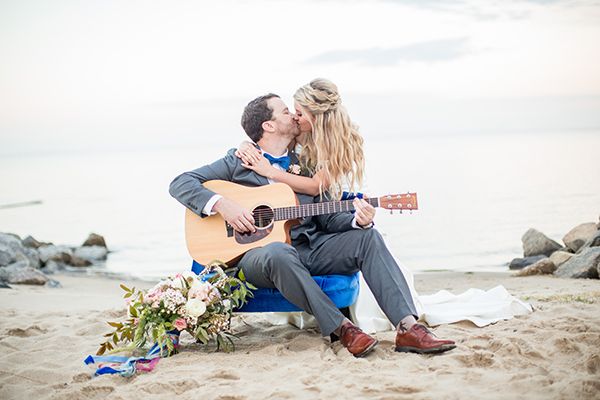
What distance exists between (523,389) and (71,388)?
234 cm

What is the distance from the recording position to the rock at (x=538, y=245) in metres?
10.0

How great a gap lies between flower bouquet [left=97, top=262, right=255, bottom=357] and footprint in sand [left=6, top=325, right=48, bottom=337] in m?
1.05

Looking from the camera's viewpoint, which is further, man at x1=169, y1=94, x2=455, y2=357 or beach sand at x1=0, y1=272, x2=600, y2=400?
man at x1=169, y1=94, x2=455, y2=357

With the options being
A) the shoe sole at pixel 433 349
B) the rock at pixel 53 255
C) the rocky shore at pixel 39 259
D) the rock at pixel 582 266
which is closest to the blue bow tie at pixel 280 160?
the shoe sole at pixel 433 349

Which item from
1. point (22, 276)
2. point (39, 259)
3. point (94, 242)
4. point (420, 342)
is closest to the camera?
point (420, 342)

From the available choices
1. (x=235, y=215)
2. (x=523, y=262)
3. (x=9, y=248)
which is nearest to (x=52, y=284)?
(x=9, y=248)

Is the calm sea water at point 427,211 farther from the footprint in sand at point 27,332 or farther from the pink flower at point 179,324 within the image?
the footprint in sand at point 27,332

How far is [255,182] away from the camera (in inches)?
199

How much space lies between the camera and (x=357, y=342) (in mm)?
4191

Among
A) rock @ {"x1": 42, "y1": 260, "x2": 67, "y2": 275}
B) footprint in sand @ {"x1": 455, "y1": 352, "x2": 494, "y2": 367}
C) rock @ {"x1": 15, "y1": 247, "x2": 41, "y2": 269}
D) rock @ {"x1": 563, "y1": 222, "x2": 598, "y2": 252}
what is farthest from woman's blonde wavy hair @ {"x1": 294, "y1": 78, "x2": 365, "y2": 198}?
rock @ {"x1": 42, "y1": 260, "x2": 67, "y2": 275}

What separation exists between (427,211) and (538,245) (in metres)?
6.53

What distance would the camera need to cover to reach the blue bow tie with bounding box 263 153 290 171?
5172 millimetres

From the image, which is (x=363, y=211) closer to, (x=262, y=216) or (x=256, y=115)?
(x=262, y=216)

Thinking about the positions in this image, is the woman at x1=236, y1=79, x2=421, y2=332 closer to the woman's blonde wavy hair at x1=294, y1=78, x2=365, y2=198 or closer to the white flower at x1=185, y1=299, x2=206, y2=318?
the woman's blonde wavy hair at x1=294, y1=78, x2=365, y2=198
